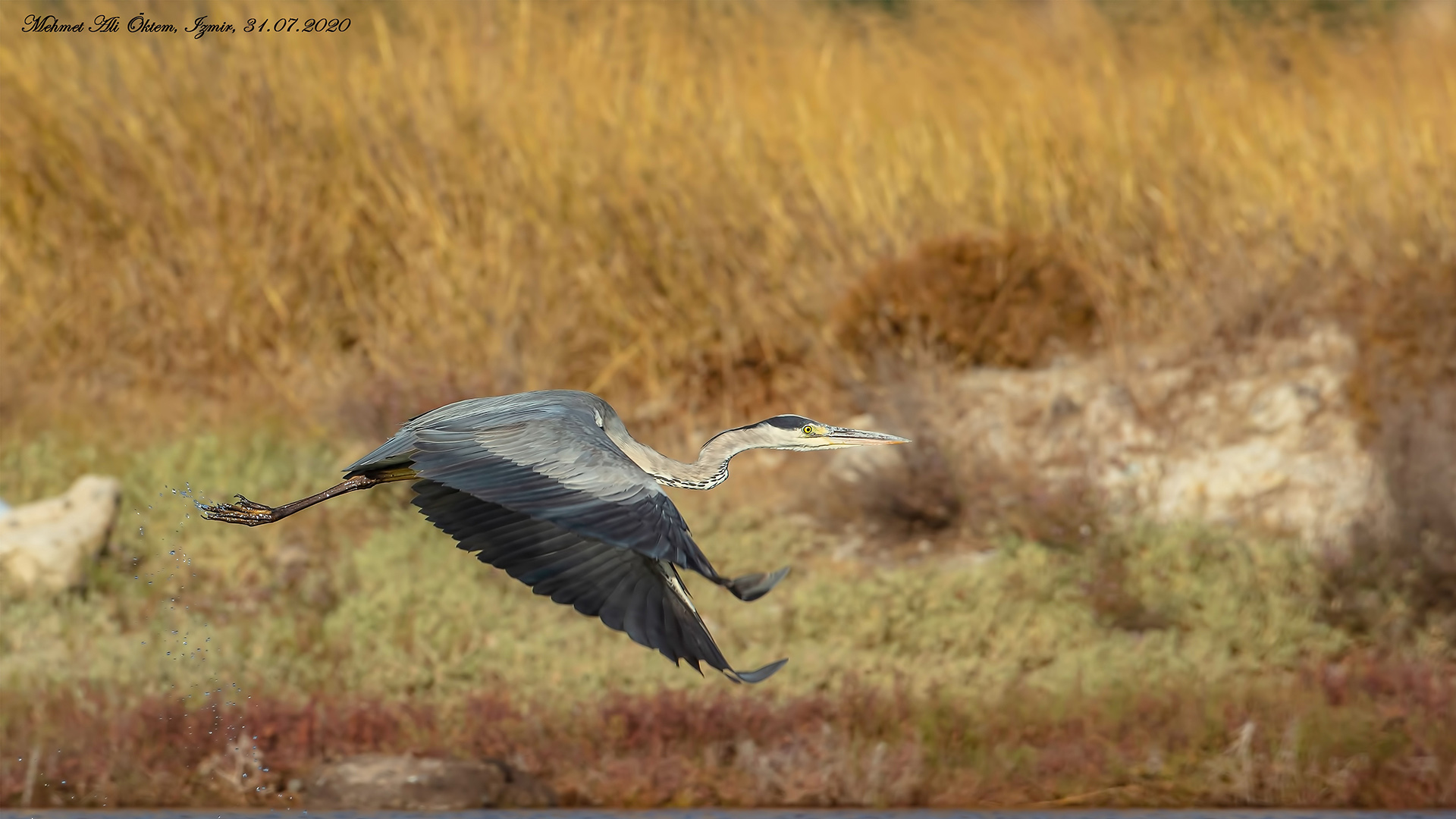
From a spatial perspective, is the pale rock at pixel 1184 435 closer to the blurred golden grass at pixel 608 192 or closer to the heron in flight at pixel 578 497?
the blurred golden grass at pixel 608 192

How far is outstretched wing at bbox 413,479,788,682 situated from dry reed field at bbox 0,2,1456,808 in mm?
2498

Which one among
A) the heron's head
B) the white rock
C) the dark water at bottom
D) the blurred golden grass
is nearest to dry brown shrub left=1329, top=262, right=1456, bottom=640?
the blurred golden grass

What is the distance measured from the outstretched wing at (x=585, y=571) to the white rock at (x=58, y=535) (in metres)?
4.42

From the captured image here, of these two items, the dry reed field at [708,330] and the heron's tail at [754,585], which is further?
the dry reed field at [708,330]

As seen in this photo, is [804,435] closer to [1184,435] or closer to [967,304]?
[1184,435]

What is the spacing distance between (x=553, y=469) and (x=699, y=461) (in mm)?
578

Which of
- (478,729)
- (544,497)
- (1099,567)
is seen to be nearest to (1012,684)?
(1099,567)

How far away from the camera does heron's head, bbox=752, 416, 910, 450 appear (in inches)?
196

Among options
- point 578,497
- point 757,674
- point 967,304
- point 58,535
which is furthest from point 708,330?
point 757,674

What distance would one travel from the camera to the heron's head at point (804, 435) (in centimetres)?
497

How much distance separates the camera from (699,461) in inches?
188

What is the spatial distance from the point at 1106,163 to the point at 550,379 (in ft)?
11.9

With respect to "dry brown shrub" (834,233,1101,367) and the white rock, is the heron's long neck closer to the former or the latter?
the white rock

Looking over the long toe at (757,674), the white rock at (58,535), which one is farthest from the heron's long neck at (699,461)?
the white rock at (58,535)
